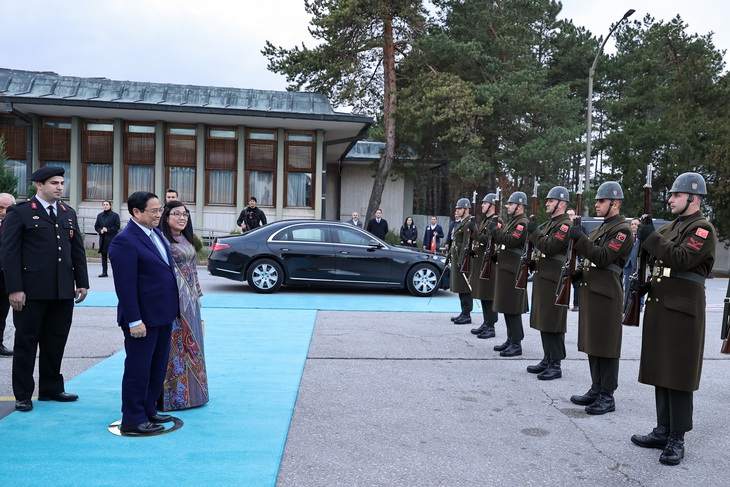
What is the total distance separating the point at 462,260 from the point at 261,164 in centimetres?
1450

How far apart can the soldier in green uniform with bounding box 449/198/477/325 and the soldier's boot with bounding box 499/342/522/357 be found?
1980 millimetres

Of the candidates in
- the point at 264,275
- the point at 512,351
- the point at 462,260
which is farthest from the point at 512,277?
the point at 264,275

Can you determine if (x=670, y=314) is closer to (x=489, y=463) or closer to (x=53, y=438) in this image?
(x=489, y=463)

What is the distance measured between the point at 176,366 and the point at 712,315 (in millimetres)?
10845

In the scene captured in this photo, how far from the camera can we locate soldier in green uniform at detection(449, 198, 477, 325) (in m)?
10.1

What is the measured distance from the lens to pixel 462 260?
9.91m

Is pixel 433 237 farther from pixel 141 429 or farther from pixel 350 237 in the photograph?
pixel 141 429

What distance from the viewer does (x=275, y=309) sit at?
36.9 ft

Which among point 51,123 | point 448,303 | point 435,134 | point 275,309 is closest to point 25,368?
point 275,309

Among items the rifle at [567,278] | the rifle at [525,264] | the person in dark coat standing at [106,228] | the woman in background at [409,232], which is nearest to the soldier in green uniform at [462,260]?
the rifle at [525,264]

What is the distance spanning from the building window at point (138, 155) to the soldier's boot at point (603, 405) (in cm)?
1985

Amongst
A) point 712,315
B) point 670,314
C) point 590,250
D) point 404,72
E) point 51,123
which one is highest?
point 404,72

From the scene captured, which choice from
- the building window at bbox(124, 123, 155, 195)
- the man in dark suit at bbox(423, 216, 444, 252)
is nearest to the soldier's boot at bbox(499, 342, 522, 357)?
the man in dark suit at bbox(423, 216, 444, 252)

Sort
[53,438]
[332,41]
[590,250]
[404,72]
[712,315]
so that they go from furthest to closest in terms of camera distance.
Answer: [404,72], [332,41], [712,315], [590,250], [53,438]
